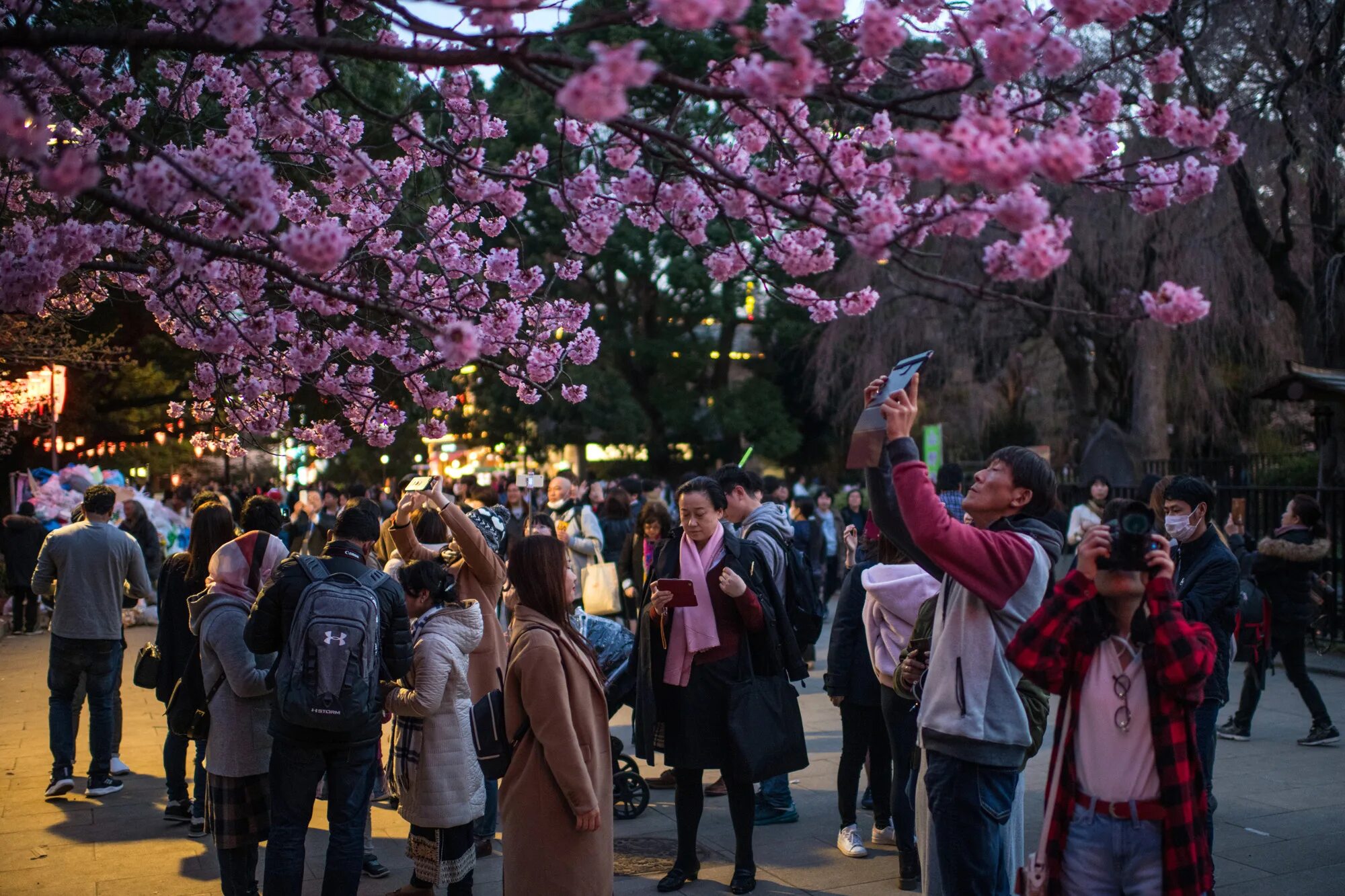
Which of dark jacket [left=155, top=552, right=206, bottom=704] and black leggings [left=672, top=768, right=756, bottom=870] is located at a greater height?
dark jacket [left=155, top=552, right=206, bottom=704]

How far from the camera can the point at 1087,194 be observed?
18.6 m

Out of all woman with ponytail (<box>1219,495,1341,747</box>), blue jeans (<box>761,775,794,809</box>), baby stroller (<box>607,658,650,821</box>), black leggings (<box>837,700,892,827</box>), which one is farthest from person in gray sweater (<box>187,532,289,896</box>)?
woman with ponytail (<box>1219,495,1341,747</box>)

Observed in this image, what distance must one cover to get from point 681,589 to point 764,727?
81 centimetres

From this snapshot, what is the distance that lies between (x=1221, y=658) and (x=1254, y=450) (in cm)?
1961

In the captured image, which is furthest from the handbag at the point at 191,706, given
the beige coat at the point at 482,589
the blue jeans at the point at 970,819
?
the blue jeans at the point at 970,819

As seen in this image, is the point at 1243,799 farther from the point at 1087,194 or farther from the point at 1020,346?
the point at 1020,346

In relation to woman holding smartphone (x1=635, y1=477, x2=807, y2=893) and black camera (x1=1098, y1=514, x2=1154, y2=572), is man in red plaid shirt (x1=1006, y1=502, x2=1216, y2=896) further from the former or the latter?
woman holding smartphone (x1=635, y1=477, x2=807, y2=893)

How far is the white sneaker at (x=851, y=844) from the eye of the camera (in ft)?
20.6

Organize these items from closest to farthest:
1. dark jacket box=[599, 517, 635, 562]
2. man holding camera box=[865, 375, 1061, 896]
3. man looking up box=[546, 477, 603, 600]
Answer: man holding camera box=[865, 375, 1061, 896] < man looking up box=[546, 477, 603, 600] < dark jacket box=[599, 517, 635, 562]

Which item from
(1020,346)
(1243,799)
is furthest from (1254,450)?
(1243,799)

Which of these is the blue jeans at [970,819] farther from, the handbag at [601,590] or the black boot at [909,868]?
the handbag at [601,590]

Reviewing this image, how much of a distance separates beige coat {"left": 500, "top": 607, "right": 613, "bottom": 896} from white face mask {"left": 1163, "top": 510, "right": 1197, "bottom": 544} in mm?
3115

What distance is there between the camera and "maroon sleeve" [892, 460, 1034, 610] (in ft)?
11.8

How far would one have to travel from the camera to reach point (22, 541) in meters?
15.0
